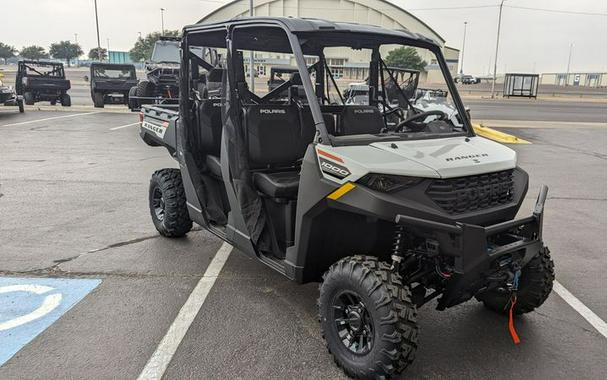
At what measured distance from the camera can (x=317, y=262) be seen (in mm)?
3408

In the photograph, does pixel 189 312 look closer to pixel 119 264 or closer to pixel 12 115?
pixel 119 264

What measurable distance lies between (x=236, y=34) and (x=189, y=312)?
2188mm

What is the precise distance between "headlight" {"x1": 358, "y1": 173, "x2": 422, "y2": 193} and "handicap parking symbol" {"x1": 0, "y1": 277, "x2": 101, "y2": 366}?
250cm

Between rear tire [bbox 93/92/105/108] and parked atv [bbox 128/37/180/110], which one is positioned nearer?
parked atv [bbox 128/37/180/110]

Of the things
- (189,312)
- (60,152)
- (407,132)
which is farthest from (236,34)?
(60,152)

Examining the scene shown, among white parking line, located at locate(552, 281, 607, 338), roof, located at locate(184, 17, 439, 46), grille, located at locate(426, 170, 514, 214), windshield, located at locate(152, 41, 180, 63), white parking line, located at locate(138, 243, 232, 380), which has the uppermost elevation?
windshield, located at locate(152, 41, 180, 63)

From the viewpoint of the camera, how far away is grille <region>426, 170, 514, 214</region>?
9.45 ft

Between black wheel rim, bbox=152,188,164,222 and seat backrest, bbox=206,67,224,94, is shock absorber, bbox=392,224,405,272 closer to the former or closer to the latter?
seat backrest, bbox=206,67,224,94

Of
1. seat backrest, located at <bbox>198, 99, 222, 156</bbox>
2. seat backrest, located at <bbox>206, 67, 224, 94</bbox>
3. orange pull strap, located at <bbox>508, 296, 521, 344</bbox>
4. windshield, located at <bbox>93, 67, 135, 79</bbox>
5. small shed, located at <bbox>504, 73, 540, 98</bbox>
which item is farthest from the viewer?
small shed, located at <bbox>504, 73, 540, 98</bbox>

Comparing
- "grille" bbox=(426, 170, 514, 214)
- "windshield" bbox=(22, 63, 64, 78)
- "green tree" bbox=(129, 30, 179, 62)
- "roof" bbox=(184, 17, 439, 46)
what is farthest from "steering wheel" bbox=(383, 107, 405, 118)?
"green tree" bbox=(129, 30, 179, 62)

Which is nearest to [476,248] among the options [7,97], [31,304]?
[31,304]

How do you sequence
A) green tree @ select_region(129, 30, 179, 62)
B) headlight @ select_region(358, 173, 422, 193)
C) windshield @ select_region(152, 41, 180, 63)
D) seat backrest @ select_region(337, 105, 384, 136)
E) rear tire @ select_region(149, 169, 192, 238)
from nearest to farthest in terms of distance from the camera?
headlight @ select_region(358, 173, 422, 193) → seat backrest @ select_region(337, 105, 384, 136) → rear tire @ select_region(149, 169, 192, 238) → windshield @ select_region(152, 41, 180, 63) → green tree @ select_region(129, 30, 179, 62)

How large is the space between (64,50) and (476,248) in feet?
402

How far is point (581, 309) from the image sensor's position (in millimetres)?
3955
